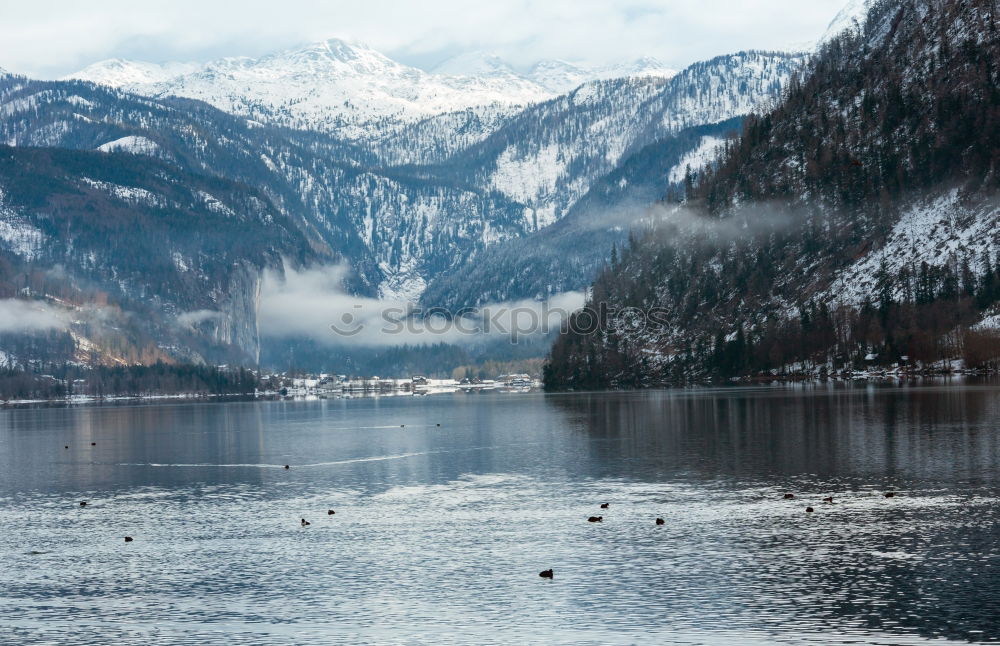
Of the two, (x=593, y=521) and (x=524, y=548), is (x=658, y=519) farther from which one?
(x=524, y=548)

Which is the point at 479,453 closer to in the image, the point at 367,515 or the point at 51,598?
the point at 367,515

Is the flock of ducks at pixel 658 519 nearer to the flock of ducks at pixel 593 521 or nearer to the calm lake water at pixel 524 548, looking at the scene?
the flock of ducks at pixel 593 521

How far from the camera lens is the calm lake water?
176 feet

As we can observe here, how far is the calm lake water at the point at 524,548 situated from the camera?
53.6 meters

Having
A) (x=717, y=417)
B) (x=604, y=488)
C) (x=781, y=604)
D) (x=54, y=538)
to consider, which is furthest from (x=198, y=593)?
(x=717, y=417)

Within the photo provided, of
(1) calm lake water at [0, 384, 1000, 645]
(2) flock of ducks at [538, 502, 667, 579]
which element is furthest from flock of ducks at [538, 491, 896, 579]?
(1) calm lake water at [0, 384, 1000, 645]

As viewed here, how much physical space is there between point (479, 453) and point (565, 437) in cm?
2314

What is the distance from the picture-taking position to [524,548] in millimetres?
71562

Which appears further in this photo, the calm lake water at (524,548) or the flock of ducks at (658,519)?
the flock of ducks at (658,519)

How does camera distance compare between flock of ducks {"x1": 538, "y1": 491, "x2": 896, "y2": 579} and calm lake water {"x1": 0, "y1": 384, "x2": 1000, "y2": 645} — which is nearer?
calm lake water {"x1": 0, "y1": 384, "x2": 1000, "y2": 645}

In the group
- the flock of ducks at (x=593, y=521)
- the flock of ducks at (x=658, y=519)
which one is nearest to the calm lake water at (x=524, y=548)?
the flock of ducks at (x=593, y=521)

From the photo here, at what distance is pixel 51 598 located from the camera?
61.3 m

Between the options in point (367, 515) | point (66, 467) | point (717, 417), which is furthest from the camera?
point (717, 417)

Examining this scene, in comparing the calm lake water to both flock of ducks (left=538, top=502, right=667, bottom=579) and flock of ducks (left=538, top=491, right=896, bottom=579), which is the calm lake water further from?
flock of ducks (left=538, top=491, right=896, bottom=579)
